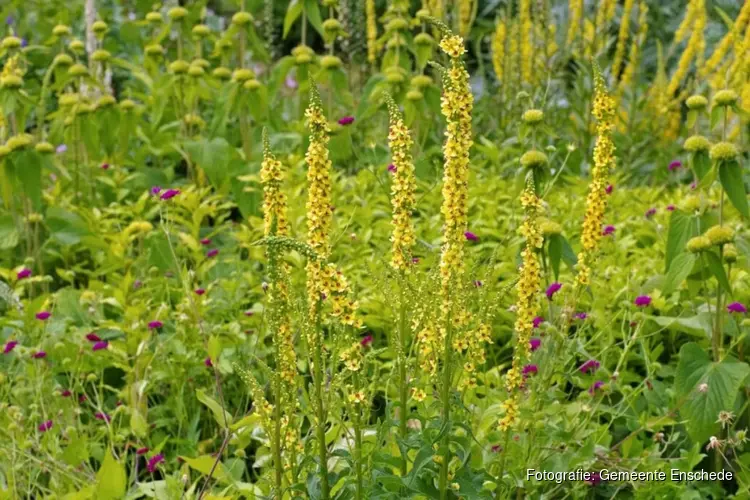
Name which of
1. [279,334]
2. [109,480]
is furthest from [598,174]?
[109,480]

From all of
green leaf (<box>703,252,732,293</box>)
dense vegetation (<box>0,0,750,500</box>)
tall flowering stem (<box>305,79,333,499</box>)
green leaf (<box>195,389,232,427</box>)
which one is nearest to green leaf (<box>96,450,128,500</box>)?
dense vegetation (<box>0,0,750,500</box>)

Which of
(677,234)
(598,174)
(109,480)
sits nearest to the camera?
(598,174)

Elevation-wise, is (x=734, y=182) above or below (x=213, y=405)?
above

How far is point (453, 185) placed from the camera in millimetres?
1796

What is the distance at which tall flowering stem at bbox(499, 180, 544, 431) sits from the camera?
1955 millimetres

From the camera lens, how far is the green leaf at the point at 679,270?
235 centimetres

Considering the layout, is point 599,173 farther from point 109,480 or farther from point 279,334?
point 109,480

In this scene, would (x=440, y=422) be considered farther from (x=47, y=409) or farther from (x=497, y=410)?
(x=47, y=409)

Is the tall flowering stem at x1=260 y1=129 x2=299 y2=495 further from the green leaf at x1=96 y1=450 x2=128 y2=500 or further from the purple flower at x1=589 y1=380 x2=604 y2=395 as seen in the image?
the purple flower at x1=589 y1=380 x2=604 y2=395

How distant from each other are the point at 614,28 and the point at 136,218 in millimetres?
5103

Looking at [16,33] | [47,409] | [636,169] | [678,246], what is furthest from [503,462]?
[16,33]

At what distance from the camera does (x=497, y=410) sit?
2322mm

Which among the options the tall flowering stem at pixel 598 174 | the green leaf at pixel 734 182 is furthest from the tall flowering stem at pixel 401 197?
the green leaf at pixel 734 182

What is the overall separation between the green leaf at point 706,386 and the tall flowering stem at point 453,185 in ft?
2.54
